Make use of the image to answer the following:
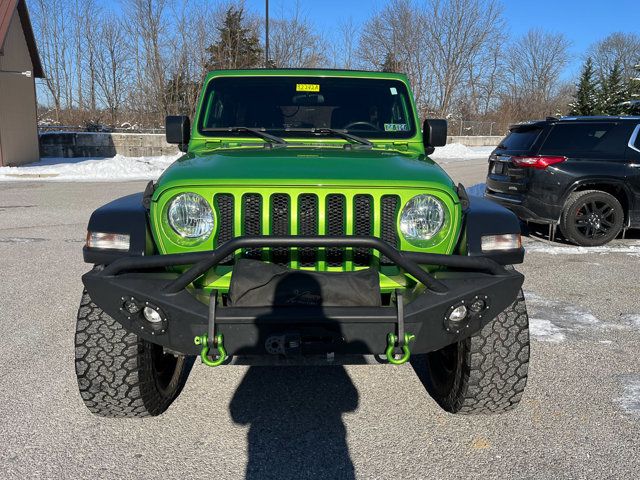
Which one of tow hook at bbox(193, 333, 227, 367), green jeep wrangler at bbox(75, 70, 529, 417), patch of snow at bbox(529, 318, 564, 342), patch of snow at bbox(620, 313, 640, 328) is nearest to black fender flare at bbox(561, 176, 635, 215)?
patch of snow at bbox(620, 313, 640, 328)

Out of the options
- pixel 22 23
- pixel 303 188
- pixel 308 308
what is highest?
pixel 22 23

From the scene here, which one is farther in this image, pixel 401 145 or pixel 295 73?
pixel 295 73

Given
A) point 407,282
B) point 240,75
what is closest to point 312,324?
point 407,282

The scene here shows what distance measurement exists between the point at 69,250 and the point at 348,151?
510 cm

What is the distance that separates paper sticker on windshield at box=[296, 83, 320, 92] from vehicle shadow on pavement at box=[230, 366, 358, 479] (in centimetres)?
195

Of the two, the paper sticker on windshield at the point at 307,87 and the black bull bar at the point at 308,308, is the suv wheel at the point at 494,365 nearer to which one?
the black bull bar at the point at 308,308

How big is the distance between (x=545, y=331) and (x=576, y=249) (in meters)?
3.61

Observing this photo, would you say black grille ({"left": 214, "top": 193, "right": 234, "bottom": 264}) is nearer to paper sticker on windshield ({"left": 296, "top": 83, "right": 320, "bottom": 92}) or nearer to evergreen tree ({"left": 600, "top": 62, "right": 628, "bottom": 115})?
paper sticker on windshield ({"left": 296, "top": 83, "right": 320, "bottom": 92})

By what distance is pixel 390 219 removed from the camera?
271cm

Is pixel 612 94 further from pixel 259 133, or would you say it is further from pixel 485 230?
pixel 485 230

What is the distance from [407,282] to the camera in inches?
105

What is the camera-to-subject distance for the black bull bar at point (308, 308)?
234 cm

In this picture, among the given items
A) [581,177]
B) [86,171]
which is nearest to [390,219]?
[581,177]

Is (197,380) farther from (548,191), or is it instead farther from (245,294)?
(548,191)
